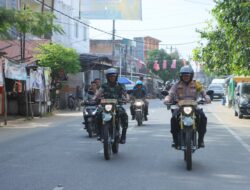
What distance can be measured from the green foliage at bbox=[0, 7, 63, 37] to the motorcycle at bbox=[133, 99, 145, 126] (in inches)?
181

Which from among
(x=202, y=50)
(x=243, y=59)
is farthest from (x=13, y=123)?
(x=202, y=50)

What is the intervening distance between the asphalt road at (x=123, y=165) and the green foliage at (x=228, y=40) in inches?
253

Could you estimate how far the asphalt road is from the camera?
7574 mm

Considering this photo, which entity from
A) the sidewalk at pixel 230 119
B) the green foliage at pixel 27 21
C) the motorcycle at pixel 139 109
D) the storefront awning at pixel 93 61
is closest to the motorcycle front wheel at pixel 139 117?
the motorcycle at pixel 139 109

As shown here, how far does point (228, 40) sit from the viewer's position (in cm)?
2283

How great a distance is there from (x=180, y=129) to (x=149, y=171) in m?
1.04

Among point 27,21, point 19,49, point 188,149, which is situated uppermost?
point 19,49

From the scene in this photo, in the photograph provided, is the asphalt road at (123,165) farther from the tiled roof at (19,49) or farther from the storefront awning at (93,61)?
the storefront awning at (93,61)

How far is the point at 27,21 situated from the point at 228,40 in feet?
34.9

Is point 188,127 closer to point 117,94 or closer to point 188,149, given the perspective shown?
point 188,149

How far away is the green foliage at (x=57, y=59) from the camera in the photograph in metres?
29.8

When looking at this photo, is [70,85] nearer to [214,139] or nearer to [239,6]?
[239,6]

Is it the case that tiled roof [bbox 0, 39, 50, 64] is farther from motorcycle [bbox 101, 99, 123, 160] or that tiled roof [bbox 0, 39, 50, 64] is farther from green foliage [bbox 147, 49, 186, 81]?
green foliage [bbox 147, 49, 186, 81]

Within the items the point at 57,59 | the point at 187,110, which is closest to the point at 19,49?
the point at 57,59
